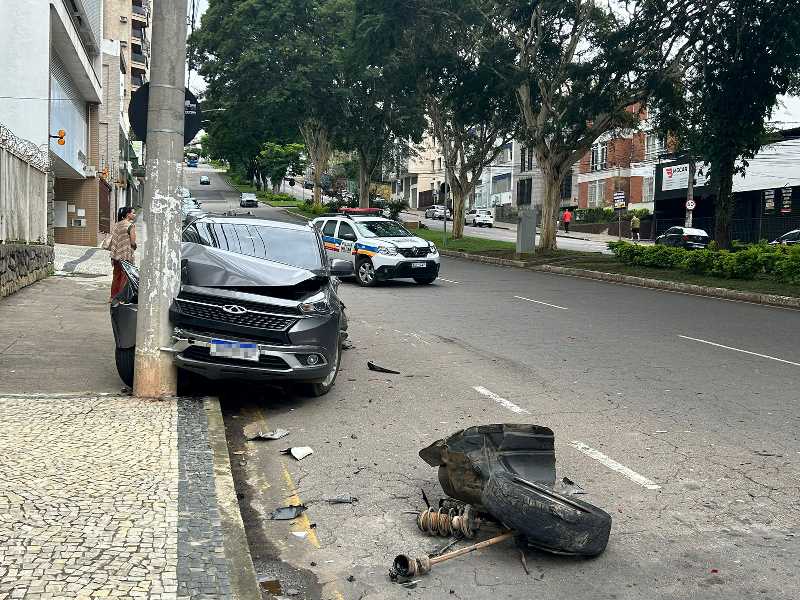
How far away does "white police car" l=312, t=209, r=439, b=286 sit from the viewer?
21.8 m

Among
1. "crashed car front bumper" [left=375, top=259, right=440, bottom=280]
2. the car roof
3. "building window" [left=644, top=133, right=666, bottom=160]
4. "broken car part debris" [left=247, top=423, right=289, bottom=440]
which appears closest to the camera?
"broken car part debris" [left=247, top=423, right=289, bottom=440]

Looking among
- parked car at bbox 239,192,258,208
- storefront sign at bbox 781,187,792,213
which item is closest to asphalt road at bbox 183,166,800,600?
storefront sign at bbox 781,187,792,213

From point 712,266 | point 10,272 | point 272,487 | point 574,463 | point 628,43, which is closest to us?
point 272,487

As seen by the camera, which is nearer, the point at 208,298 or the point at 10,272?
the point at 208,298

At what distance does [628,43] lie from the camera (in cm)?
2617

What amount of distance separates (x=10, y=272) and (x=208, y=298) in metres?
9.32

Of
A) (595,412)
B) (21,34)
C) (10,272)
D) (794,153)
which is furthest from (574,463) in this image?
(794,153)

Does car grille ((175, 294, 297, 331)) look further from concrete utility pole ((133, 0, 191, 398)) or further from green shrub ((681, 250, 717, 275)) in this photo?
green shrub ((681, 250, 717, 275))

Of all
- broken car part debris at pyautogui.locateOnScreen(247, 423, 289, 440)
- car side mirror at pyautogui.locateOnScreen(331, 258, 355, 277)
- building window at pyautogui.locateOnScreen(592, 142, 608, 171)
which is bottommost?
broken car part debris at pyautogui.locateOnScreen(247, 423, 289, 440)

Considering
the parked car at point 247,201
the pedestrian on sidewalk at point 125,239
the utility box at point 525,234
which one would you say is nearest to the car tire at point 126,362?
the pedestrian on sidewalk at point 125,239

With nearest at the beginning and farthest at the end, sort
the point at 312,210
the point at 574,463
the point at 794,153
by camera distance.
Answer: the point at 574,463, the point at 794,153, the point at 312,210

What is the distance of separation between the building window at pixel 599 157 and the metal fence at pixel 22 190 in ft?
182

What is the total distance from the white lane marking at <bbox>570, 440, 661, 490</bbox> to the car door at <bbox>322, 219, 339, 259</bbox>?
16425mm

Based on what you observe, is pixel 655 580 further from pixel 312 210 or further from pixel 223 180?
pixel 223 180
